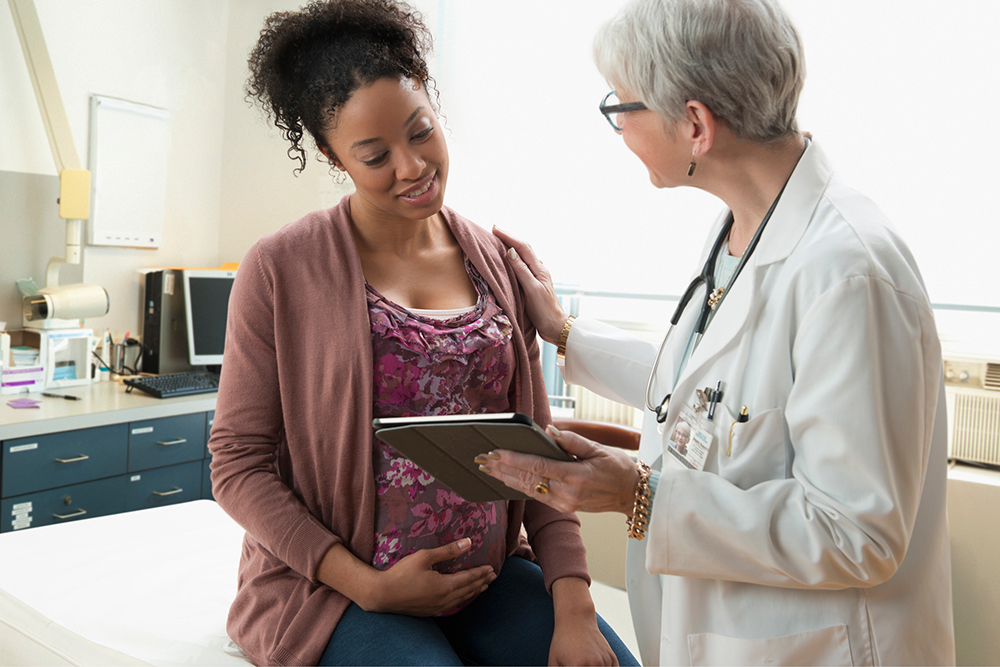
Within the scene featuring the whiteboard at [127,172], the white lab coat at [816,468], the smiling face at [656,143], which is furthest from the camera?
the whiteboard at [127,172]

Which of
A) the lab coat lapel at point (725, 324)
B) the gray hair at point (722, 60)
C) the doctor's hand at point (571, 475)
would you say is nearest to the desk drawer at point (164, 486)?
the doctor's hand at point (571, 475)

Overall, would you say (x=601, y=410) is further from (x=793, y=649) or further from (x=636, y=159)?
(x=793, y=649)

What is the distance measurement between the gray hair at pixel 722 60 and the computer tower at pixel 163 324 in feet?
8.79

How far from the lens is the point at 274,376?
1.16 m

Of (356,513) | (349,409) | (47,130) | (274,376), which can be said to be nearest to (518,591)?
(356,513)

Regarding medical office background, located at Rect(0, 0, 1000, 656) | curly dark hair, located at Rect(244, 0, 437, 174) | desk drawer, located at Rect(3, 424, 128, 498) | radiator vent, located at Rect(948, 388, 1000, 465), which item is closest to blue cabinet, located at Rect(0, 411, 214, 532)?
desk drawer, located at Rect(3, 424, 128, 498)

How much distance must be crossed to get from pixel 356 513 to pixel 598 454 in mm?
417

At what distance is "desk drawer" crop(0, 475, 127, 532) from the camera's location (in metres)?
2.28

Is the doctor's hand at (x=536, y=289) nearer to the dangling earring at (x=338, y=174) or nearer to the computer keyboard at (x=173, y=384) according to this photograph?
the dangling earring at (x=338, y=174)

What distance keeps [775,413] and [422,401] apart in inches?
21.2

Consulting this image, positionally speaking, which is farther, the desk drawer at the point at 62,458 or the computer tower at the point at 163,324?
the computer tower at the point at 163,324

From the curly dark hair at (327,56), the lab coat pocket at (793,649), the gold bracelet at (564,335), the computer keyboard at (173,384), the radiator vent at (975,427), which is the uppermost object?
the curly dark hair at (327,56)

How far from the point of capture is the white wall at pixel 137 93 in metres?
2.84

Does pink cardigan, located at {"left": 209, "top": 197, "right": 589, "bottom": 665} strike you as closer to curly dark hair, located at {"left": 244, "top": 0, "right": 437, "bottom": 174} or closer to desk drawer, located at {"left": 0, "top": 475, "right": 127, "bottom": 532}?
curly dark hair, located at {"left": 244, "top": 0, "right": 437, "bottom": 174}
